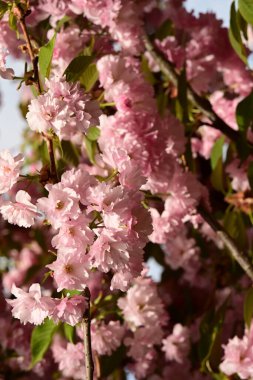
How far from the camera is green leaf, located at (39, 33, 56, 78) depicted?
983 mm

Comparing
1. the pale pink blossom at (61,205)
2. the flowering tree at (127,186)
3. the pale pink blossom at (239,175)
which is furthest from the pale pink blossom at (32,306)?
the pale pink blossom at (239,175)

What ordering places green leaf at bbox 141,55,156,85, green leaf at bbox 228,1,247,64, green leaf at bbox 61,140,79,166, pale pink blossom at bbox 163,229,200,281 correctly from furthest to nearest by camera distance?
1. pale pink blossom at bbox 163,229,200,281
2. green leaf at bbox 141,55,156,85
3. green leaf at bbox 61,140,79,166
4. green leaf at bbox 228,1,247,64

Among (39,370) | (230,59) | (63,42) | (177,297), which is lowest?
(177,297)

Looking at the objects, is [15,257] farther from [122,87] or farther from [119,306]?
[122,87]

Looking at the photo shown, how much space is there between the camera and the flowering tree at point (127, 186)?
900 millimetres

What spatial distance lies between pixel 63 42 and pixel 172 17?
1.83 feet

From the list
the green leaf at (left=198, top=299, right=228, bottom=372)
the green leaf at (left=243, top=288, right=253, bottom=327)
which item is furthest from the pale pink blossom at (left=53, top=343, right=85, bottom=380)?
the green leaf at (left=243, top=288, right=253, bottom=327)

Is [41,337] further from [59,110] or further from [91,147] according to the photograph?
[59,110]

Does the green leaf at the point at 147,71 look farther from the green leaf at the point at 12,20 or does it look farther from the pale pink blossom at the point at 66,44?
the green leaf at the point at 12,20

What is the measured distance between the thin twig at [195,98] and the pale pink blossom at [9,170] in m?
0.65

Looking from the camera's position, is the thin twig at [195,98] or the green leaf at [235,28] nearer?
the green leaf at [235,28]

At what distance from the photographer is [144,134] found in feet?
4.10

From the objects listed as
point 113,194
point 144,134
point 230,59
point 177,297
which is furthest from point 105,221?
point 177,297

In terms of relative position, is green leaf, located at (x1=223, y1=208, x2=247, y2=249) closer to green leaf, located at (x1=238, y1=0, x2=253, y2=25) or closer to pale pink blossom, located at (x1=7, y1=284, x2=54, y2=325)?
green leaf, located at (x1=238, y1=0, x2=253, y2=25)
